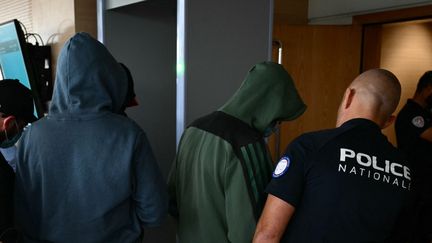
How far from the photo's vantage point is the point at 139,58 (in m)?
2.21

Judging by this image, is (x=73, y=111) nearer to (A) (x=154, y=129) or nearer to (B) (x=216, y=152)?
(B) (x=216, y=152)

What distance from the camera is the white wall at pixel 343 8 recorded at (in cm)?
314

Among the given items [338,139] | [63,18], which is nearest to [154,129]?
[63,18]

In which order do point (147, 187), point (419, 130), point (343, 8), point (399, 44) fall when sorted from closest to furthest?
point (147, 187) < point (419, 130) < point (343, 8) < point (399, 44)

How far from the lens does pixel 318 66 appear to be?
341cm

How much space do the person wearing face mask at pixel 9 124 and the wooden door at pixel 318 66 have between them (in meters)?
2.23

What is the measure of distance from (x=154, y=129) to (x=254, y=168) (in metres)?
1.21

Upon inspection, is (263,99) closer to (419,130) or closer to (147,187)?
(147,187)

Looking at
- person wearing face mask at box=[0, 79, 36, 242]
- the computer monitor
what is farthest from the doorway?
person wearing face mask at box=[0, 79, 36, 242]

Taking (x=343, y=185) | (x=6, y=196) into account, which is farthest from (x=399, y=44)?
(x=6, y=196)

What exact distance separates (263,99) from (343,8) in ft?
8.67

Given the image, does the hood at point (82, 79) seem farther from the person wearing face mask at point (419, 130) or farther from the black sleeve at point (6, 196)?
the person wearing face mask at point (419, 130)

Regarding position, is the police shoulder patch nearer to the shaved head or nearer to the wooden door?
the wooden door

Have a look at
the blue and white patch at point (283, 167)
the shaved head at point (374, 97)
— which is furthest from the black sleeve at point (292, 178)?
the shaved head at point (374, 97)
